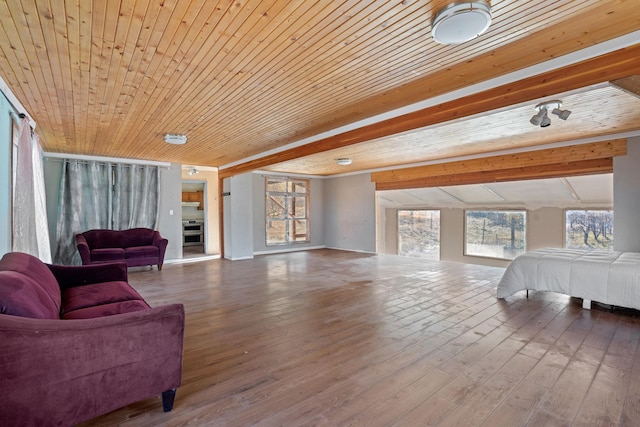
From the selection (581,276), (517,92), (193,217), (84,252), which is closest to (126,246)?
(84,252)

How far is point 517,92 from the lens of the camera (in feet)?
8.61

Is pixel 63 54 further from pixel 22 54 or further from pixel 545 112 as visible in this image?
pixel 545 112

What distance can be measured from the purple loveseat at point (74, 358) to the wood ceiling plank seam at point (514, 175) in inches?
256

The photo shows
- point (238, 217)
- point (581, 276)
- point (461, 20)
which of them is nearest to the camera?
point (461, 20)

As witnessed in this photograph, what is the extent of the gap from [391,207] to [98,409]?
9604 mm

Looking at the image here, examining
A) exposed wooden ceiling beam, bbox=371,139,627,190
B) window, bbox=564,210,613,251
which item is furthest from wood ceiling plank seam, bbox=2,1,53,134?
window, bbox=564,210,613,251

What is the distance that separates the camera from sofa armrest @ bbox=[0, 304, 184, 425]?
1395 millimetres

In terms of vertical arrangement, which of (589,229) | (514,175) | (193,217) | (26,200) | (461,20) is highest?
(461,20)

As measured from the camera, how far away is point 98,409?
5.29ft

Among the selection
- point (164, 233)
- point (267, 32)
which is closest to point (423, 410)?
point (267, 32)

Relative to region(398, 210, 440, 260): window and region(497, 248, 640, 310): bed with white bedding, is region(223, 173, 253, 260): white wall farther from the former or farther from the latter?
region(497, 248, 640, 310): bed with white bedding

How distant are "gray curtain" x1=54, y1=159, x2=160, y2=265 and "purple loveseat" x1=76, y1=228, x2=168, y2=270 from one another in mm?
355

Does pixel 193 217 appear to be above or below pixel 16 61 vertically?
below

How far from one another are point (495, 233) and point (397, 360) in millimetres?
7218
